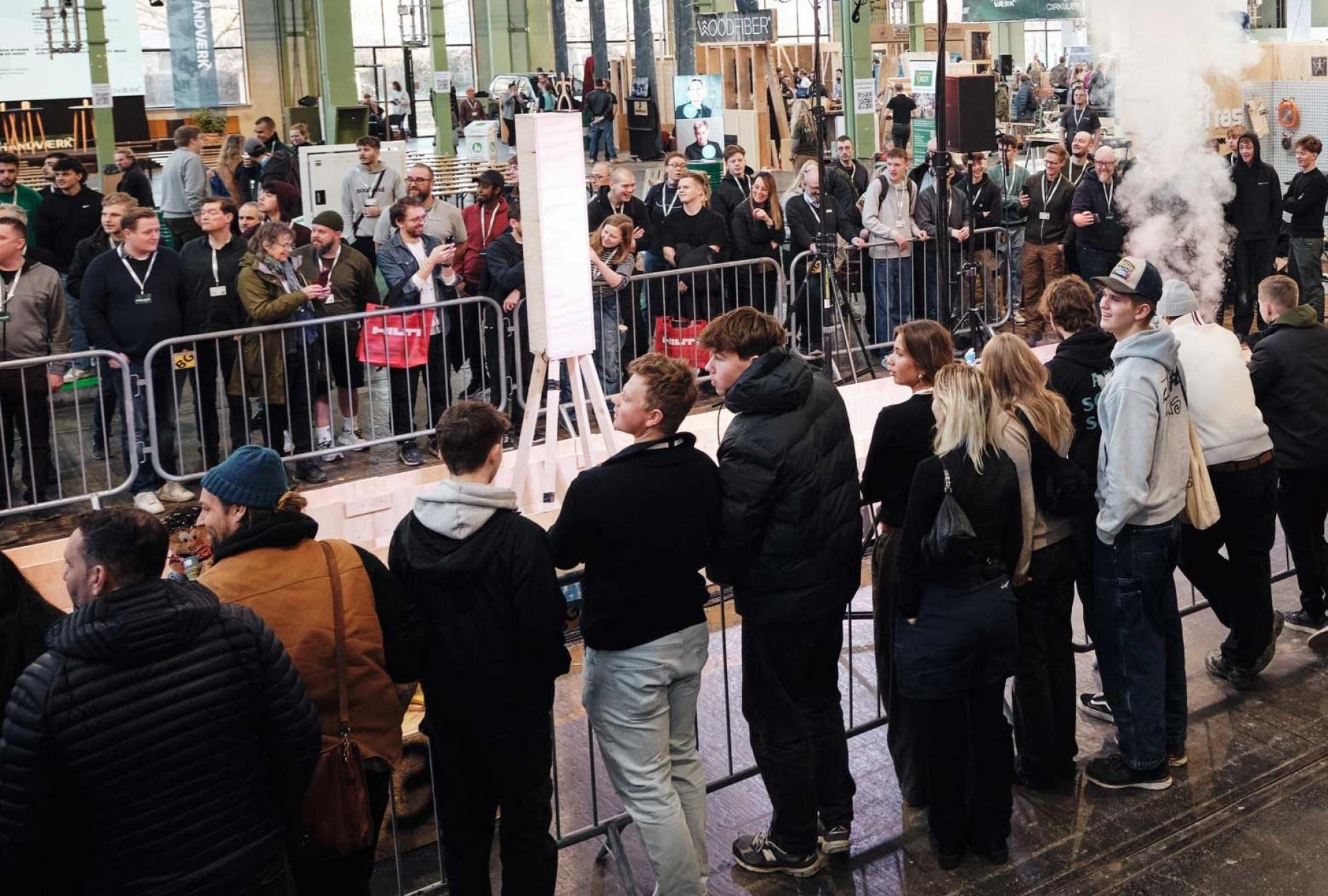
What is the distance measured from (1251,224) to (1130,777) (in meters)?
8.96

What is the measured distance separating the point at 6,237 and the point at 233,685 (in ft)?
17.8

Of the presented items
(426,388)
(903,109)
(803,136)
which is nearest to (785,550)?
(426,388)

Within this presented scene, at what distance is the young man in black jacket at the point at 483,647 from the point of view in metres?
3.85

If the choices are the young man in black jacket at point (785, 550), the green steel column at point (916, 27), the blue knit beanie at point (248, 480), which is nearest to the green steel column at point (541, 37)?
the green steel column at point (916, 27)

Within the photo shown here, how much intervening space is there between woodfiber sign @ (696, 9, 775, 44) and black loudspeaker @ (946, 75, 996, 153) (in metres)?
16.5

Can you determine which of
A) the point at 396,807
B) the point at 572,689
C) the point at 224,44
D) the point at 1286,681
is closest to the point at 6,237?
the point at 572,689

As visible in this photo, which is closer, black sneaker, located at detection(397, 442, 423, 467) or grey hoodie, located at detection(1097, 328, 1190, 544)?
grey hoodie, located at detection(1097, 328, 1190, 544)

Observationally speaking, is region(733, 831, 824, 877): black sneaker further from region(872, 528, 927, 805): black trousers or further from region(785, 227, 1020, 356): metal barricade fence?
region(785, 227, 1020, 356): metal barricade fence

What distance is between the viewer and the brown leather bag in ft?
12.1

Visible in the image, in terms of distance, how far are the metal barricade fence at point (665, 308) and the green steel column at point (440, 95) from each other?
13501 millimetres

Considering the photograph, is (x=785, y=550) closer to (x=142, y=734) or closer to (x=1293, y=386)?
(x=142, y=734)

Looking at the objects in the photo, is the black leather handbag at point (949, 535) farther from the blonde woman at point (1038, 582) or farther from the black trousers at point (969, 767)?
the black trousers at point (969, 767)

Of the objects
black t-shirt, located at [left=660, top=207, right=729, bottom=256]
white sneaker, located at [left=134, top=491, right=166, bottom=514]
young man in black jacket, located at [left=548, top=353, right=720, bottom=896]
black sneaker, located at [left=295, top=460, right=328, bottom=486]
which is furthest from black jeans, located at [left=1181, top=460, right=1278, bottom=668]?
black t-shirt, located at [left=660, top=207, right=729, bottom=256]

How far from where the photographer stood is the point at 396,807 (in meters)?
4.87
